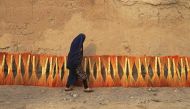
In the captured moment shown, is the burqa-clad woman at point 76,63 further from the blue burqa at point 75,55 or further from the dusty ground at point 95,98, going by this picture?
the dusty ground at point 95,98

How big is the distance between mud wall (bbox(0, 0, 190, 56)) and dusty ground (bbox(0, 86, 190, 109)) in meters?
1.23

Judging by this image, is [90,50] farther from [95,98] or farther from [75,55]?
[95,98]

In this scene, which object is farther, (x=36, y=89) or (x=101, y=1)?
(x=101, y=1)

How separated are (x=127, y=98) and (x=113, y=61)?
1.22 meters

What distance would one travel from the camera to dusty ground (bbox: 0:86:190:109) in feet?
25.8

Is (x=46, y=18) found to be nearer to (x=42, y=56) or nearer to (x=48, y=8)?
(x=48, y=8)

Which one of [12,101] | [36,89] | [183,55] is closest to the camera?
[12,101]

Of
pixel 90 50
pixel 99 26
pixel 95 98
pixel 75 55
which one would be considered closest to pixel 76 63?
pixel 75 55

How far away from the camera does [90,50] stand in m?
9.68

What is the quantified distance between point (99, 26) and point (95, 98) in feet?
7.42

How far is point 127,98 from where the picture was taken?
8.32 m

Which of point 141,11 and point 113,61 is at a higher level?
point 141,11

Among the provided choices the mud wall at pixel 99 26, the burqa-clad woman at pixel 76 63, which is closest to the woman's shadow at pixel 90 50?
the mud wall at pixel 99 26

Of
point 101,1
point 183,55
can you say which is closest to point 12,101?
point 101,1
